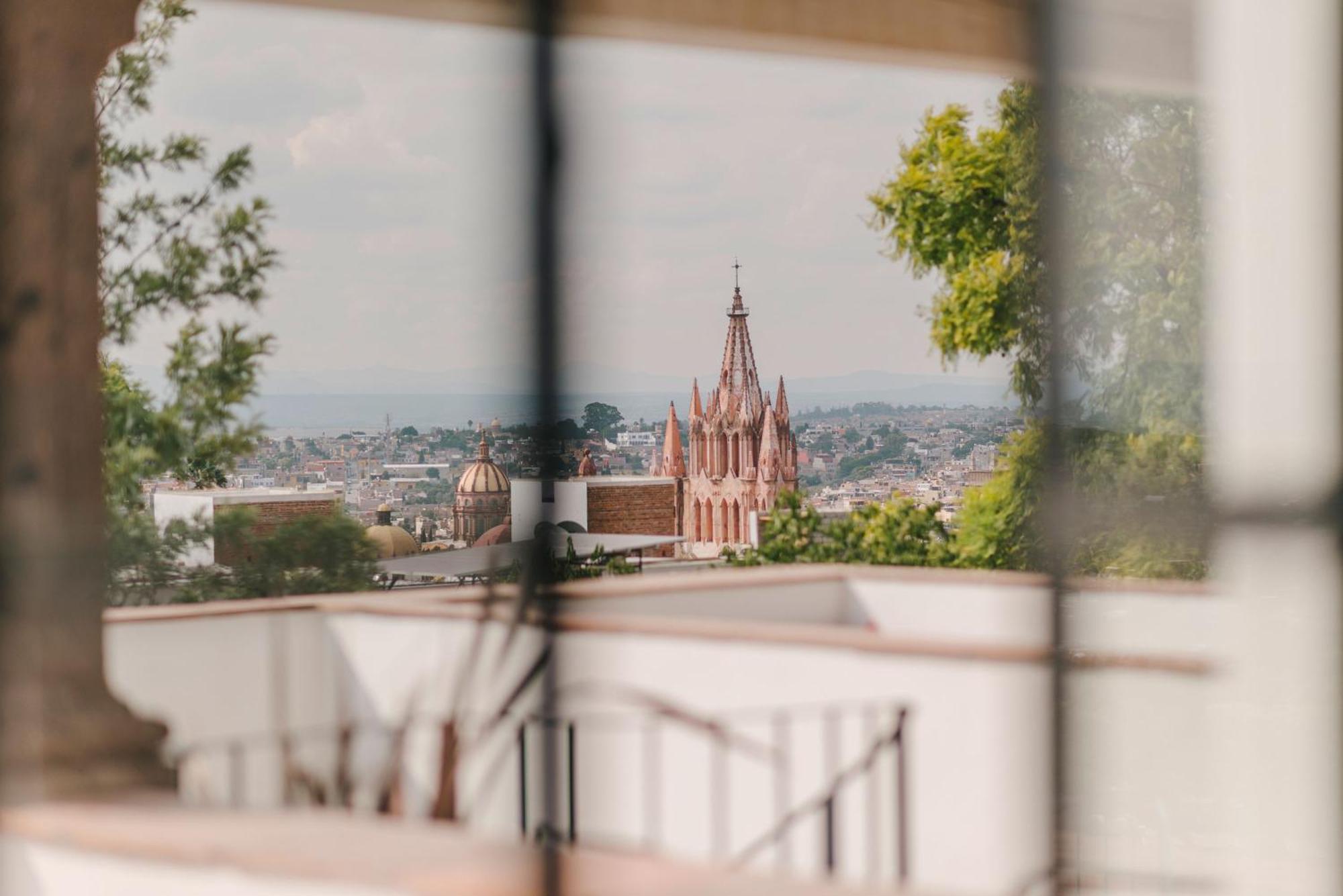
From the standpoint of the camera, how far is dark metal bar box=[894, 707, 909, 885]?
270cm

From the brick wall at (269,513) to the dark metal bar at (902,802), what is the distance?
193 centimetres

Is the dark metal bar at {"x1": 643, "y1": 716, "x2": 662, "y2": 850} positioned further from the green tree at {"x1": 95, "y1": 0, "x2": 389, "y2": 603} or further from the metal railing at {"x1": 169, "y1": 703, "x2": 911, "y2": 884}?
the green tree at {"x1": 95, "y1": 0, "x2": 389, "y2": 603}

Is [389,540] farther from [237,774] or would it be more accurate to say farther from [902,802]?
[902,802]

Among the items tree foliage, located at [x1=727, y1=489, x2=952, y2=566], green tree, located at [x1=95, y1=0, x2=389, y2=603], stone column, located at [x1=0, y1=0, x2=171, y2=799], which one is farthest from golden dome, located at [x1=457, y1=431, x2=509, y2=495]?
tree foliage, located at [x1=727, y1=489, x2=952, y2=566]

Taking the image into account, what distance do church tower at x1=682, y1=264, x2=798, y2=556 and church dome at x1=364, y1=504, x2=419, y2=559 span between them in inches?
28.5

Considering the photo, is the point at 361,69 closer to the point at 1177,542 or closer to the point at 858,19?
the point at 858,19

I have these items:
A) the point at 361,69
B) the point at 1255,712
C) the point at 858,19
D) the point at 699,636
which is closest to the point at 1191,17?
the point at 1255,712

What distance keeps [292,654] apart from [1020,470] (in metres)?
3.08

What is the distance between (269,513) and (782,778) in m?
2.06

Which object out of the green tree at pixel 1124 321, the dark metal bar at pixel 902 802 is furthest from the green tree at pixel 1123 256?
the dark metal bar at pixel 902 802

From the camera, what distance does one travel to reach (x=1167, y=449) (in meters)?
0.95

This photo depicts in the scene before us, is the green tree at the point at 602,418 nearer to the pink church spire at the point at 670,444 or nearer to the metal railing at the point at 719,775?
the pink church spire at the point at 670,444

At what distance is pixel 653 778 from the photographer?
10.2 feet

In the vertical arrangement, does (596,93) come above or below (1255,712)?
above
